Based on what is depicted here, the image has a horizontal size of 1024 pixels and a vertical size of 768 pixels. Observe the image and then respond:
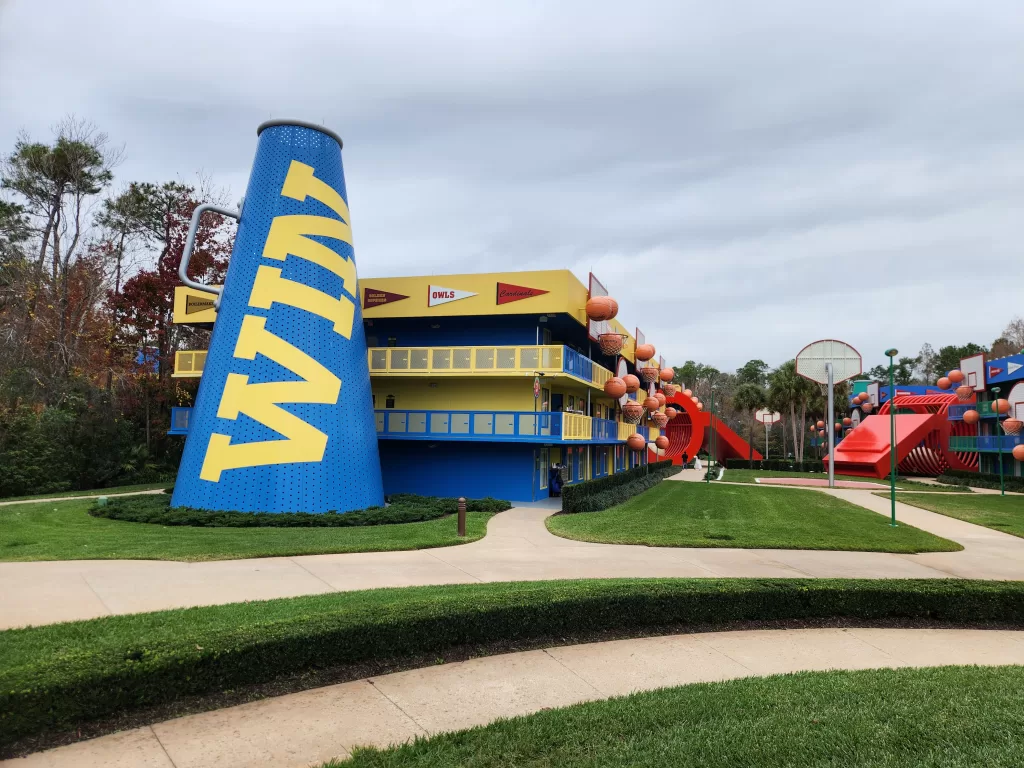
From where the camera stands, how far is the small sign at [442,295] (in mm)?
23156

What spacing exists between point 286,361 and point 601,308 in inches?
458

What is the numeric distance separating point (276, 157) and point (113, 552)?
36.3ft

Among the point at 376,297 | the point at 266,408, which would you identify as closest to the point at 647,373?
the point at 376,297

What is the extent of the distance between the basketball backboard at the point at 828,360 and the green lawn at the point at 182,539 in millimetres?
23808

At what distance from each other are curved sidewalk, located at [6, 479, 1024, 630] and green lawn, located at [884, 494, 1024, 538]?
4625 mm

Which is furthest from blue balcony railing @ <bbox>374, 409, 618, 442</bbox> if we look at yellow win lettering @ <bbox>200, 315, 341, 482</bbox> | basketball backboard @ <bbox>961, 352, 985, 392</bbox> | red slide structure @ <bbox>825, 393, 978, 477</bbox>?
basketball backboard @ <bbox>961, 352, 985, 392</bbox>

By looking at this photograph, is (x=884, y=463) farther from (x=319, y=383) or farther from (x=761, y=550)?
(x=319, y=383)

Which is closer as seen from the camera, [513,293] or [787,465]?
[513,293]

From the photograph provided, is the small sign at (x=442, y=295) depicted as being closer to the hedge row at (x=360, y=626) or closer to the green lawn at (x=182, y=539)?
the green lawn at (x=182, y=539)

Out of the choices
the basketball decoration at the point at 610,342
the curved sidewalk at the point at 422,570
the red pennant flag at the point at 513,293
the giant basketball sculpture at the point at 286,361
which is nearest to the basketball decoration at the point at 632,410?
the basketball decoration at the point at 610,342

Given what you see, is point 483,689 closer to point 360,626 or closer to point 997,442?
point 360,626

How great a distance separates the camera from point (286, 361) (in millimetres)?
16391

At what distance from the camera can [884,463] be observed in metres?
42.8

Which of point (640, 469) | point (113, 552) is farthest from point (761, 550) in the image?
point (640, 469)
